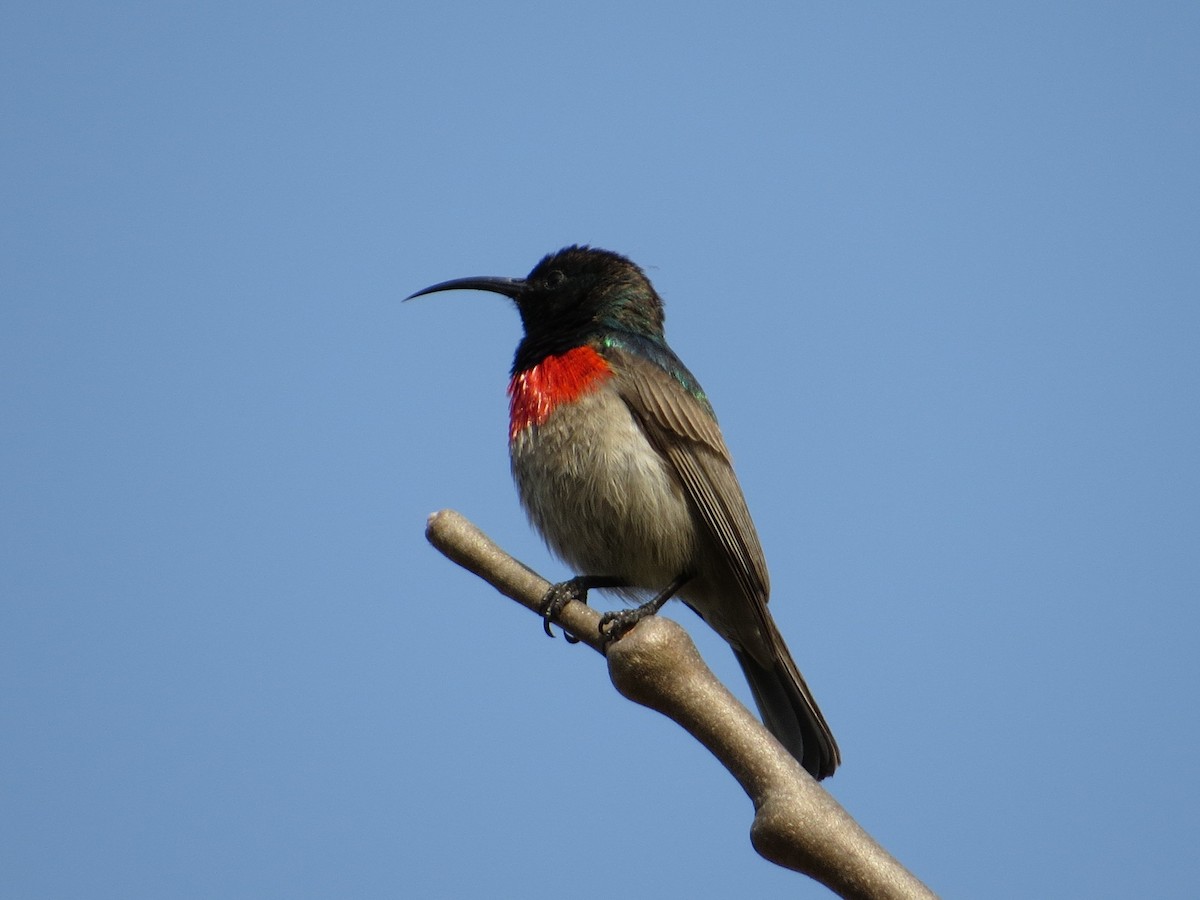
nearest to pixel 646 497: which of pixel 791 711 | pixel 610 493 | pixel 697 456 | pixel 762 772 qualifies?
pixel 610 493

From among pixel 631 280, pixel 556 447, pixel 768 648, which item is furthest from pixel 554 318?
pixel 768 648

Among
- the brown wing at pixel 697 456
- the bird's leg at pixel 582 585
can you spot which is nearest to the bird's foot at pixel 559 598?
the bird's leg at pixel 582 585

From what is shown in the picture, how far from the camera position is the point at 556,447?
19.3 feet

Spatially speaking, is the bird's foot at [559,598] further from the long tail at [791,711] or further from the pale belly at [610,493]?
the long tail at [791,711]

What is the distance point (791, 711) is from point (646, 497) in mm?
1159

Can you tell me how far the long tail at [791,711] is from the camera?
5.45m

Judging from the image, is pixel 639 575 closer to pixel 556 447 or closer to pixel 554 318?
pixel 556 447

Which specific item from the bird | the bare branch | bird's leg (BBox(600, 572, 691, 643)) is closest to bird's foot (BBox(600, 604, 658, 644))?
bird's leg (BBox(600, 572, 691, 643))

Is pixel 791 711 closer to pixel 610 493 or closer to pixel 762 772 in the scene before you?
pixel 610 493

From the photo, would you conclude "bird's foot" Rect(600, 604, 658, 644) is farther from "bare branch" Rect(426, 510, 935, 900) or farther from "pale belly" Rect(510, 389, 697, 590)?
"bare branch" Rect(426, 510, 935, 900)

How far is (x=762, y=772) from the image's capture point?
9.45ft

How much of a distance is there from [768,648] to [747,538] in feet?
1.68

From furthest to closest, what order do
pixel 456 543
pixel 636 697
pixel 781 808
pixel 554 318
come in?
1. pixel 554 318
2. pixel 456 543
3. pixel 636 697
4. pixel 781 808

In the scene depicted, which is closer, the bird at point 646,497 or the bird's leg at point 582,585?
the bird's leg at point 582,585
